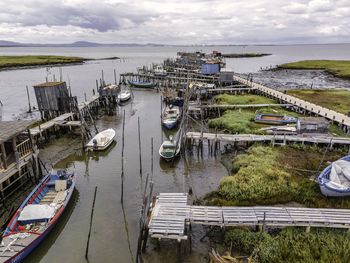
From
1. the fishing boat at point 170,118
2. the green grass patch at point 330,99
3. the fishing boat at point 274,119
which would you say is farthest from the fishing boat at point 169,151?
the green grass patch at point 330,99

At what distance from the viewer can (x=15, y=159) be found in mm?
21250

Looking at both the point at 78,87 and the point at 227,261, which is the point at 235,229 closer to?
the point at 227,261

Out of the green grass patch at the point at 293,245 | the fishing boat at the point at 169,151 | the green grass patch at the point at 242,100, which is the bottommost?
the green grass patch at the point at 293,245

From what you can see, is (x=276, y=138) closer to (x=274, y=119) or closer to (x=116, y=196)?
(x=274, y=119)

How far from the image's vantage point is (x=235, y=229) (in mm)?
15805

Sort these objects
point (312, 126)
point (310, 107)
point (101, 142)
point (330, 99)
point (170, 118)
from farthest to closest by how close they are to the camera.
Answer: point (330, 99), point (310, 107), point (170, 118), point (101, 142), point (312, 126)

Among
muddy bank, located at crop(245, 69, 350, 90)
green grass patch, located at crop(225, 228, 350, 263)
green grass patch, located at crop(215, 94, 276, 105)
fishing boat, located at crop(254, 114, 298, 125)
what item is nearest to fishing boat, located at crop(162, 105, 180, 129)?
green grass patch, located at crop(215, 94, 276, 105)

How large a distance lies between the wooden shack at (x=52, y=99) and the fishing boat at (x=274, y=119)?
23837 mm

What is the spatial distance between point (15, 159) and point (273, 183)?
1884 centimetres

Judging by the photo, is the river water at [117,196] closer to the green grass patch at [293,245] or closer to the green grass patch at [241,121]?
the green grass patch at [293,245]

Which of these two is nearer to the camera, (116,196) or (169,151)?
(116,196)

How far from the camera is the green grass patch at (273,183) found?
18.9 m

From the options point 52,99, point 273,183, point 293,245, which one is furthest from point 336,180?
point 52,99

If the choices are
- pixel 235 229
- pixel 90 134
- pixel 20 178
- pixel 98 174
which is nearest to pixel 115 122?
pixel 90 134
